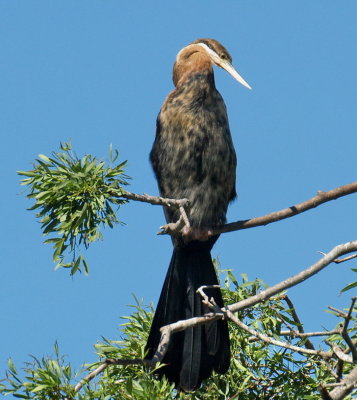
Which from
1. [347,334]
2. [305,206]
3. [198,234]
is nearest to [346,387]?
[347,334]

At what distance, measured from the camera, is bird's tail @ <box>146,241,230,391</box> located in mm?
3984

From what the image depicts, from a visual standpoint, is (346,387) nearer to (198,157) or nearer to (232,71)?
(198,157)

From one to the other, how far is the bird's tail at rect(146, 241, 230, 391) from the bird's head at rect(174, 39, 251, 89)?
3.58 feet

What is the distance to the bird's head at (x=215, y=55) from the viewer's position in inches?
199

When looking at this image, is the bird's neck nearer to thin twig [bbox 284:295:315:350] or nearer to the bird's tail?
the bird's tail

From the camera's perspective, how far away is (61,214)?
357 centimetres

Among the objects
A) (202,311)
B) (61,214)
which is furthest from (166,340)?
(202,311)

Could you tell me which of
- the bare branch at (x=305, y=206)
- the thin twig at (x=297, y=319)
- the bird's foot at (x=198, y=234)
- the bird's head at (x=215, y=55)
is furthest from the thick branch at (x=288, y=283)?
the bird's head at (x=215, y=55)

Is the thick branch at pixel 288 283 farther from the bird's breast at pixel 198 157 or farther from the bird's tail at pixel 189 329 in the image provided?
the bird's breast at pixel 198 157

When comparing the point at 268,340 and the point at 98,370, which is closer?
the point at 268,340

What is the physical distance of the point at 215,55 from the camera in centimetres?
507

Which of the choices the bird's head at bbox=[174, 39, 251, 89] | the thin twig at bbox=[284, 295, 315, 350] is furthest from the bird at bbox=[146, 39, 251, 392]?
the thin twig at bbox=[284, 295, 315, 350]

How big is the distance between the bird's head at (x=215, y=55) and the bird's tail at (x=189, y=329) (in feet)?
3.58

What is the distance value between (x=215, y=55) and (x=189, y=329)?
1684mm
